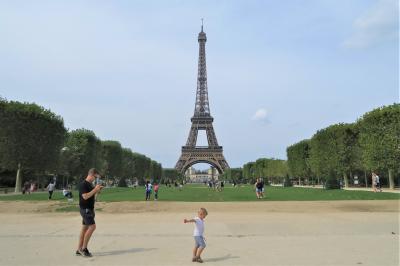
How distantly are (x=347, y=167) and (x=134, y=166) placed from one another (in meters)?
58.6

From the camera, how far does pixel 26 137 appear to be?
51375mm

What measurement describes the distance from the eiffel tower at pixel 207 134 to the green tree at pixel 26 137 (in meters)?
87.3

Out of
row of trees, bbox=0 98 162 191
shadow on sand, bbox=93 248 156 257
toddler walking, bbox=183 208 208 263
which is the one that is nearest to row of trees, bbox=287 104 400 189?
row of trees, bbox=0 98 162 191

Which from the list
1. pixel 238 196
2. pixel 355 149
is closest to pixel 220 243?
pixel 238 196

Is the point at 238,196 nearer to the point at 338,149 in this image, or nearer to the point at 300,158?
the point at 338,149

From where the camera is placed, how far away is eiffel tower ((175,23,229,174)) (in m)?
142

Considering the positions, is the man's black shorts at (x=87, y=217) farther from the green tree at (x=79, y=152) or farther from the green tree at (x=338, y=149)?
the green tree at (x=338, y=149)

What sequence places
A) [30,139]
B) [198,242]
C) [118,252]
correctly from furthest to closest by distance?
[30,139] → [118,252] → [198,242]

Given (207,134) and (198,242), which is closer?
(198,242)

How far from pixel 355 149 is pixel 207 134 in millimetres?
83999

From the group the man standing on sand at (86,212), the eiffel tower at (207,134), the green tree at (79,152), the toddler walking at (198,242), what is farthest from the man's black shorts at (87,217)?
the eiffel tower at (207,134)

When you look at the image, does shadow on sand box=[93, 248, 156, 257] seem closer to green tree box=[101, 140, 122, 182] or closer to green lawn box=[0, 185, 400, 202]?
green lawn box=[0, 185, 400, 202]

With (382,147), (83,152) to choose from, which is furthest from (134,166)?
(382,147)

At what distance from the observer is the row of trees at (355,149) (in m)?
50.7
